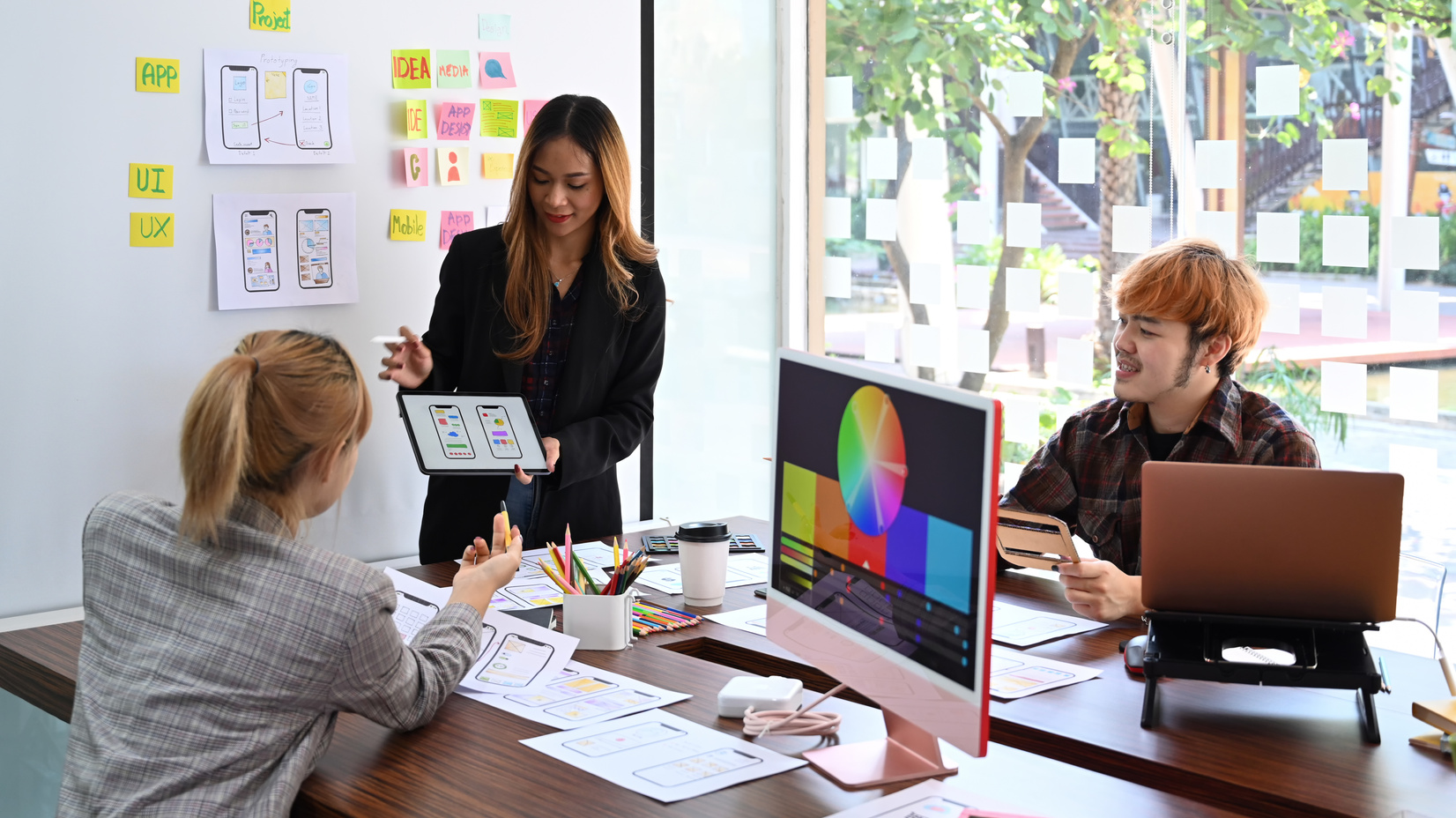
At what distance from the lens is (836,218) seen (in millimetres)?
4102

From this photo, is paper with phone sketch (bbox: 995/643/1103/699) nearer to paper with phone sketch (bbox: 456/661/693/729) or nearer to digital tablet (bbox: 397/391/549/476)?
paper with phone sketch (bbox: 456/661/693/729)

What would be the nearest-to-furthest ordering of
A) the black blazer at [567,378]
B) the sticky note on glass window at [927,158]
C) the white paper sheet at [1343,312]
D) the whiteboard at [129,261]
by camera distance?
the whiteboard at [129,261] < the black blazer at [567,378] < the white paper sheet at [1343,312] < the sticky note on glass window at [927,158]

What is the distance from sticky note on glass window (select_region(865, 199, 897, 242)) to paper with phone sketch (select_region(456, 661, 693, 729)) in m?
2.52

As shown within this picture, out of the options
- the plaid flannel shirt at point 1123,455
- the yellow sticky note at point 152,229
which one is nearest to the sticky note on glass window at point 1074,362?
the plaid flannel shirt at point 1123,455

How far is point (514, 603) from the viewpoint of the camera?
6.68 ft

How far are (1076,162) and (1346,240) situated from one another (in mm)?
769

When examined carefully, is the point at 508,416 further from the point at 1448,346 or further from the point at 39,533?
the point at 1448,346

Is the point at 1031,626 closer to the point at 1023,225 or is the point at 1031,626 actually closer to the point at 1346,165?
the point at 1346,165

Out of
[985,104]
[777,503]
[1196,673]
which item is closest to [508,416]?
[777,503]

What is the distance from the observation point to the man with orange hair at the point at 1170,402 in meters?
2.14

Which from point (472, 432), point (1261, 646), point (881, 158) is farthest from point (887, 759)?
point (881, 158)

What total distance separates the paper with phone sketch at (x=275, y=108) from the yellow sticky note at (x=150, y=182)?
10 cm

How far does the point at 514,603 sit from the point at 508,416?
406mm

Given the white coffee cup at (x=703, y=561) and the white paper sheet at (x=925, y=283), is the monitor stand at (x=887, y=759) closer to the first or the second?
the white coffee cup at (x=703, y=561)
